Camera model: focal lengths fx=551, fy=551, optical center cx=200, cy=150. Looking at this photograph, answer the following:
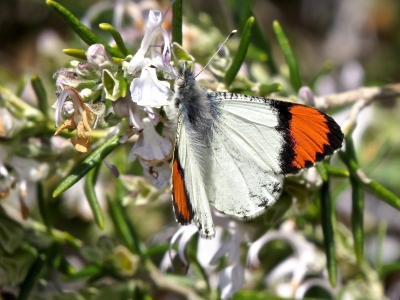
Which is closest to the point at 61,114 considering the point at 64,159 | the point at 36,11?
the point at 64,159

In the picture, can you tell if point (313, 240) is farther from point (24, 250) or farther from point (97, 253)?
point (24, 250)

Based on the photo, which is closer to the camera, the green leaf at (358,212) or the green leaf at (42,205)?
the green leaf at (358,212)

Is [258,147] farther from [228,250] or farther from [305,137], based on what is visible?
[228,250]

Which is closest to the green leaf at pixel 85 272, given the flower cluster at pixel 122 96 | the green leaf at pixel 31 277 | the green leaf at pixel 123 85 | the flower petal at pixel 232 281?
the green leaf at pixel 31 277

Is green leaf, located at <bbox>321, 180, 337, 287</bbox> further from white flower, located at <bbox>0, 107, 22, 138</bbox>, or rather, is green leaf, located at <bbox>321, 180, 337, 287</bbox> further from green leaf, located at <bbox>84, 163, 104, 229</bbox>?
white flower, located at <bbox>0, 107, 22, 138</bbox>

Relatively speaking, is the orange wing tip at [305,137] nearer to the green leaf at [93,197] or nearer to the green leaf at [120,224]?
the green leaf at [93,197]

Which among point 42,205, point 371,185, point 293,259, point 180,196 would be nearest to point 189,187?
point 180,196


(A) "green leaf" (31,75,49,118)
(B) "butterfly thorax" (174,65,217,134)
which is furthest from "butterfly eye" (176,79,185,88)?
(A) "green leaf" (31,75,49,118)
